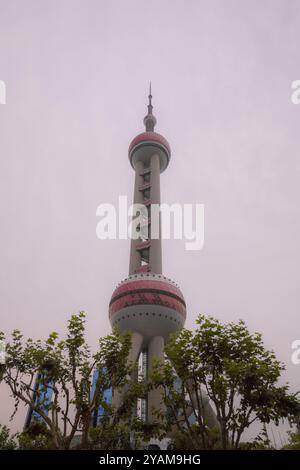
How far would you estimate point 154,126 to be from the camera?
71250 mm

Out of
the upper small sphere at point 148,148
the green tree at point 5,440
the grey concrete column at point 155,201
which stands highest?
the upper small sphere at point 148,148

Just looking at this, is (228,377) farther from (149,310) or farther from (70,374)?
(149,310)

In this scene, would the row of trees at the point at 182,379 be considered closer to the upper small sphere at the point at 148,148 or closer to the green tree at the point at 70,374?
the green tree at the point at 70,374

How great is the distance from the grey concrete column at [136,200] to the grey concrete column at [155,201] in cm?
225

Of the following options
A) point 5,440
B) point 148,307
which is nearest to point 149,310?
point 148,307

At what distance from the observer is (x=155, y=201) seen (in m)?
58.6

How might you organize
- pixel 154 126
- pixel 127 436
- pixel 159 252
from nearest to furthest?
pixel 127 436 < pixel 159 252 < pixel 154 126

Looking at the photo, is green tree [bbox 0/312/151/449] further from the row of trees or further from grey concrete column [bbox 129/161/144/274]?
grey concrete column [bbox 129/161/144/274]

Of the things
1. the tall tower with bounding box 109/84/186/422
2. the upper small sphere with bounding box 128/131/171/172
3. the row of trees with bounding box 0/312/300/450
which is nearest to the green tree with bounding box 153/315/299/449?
the row of trees with bounding box 0/312/300/450

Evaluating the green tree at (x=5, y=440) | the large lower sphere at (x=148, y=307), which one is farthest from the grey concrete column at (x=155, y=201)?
the green tree at (x=5, y=440)

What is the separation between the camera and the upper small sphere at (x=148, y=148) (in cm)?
6412
